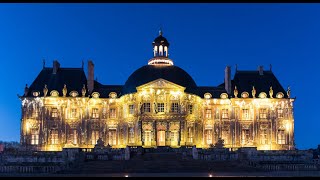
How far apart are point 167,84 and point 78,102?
11.4 meters

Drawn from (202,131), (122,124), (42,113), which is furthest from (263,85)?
(42,113)

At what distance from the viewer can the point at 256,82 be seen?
56.5 metres

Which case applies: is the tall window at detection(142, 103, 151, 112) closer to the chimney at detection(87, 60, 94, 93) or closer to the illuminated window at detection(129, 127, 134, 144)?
the illuminated window at detection(129, 127, 134, 144)

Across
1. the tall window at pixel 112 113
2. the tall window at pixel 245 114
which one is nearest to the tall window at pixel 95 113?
the tall window at pixel 112 113

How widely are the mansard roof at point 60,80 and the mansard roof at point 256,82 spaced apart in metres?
19.5

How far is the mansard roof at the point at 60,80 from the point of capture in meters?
54.5

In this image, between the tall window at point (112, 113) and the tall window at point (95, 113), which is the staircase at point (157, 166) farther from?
the tall window at point (95, 113)

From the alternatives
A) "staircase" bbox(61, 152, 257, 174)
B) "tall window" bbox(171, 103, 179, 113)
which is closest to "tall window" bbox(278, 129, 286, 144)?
"tall window" bbox(171, 103, 179, 113)


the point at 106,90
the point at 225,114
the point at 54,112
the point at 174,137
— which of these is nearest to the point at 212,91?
the point at 225,114

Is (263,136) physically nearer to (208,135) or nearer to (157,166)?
(208,135)

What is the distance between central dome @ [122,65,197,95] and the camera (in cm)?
5256

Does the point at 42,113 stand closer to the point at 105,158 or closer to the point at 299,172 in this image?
the point at 105,158

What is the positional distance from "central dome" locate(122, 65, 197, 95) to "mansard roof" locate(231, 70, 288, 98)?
631 centimetres

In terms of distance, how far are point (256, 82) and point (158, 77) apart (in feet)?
43.2
